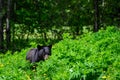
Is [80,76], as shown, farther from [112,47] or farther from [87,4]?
[87,4]

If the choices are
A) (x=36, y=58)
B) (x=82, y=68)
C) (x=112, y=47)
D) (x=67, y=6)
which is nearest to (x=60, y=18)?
(x=67, y=6)

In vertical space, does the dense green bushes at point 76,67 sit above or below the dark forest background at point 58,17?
above

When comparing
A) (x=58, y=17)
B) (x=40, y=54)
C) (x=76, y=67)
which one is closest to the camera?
(x=76, y=67)

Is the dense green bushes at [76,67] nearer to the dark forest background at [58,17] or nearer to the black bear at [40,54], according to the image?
the black bear at [40,54]

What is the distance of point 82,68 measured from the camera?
7219 millimetres

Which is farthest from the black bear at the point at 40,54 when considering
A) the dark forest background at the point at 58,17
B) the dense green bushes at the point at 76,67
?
the dark forest background at the point at 58,17

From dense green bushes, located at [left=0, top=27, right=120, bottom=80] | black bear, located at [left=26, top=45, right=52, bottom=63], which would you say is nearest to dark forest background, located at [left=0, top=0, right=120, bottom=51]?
black bear, located at [left=26, top=45, right=52, bottom=63]

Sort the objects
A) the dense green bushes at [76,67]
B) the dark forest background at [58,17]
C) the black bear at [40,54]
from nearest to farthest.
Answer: the dense green bushes at [76,67] < the black bear at [40,54] < the dark forest background at [58,17]

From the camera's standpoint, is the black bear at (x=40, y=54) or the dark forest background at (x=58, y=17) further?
the dark forest background at (x=58, y=17)

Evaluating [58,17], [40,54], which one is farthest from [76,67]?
[58,17]

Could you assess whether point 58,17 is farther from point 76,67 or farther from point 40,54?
point 76,67

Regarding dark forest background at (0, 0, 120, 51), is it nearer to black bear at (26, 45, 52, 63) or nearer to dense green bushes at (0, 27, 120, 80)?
black bear at (26, 45, 52, 63)

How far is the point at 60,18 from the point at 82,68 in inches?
856

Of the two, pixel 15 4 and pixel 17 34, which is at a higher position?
pixel 15 4
